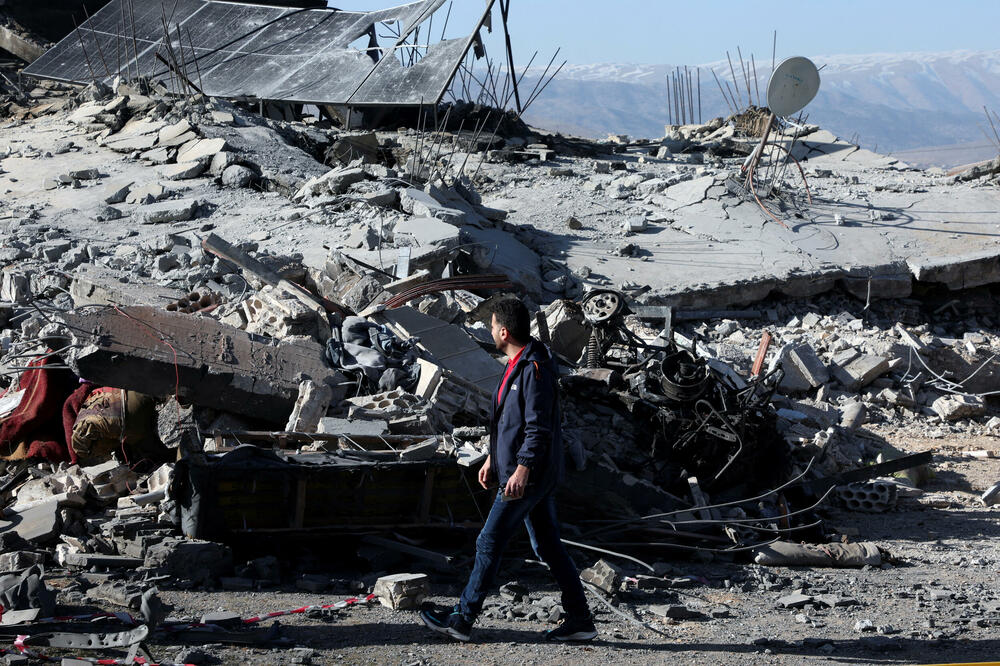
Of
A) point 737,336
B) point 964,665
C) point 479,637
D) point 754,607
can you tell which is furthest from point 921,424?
point 479,637

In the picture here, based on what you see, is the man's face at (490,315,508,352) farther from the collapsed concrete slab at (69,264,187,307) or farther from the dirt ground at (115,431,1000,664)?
the collapsed concrete slab at (69,264,187,307)

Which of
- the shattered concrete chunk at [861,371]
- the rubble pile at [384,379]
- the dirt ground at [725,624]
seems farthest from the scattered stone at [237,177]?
the dirt ground at [725,624]

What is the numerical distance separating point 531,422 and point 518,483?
207 millimetres

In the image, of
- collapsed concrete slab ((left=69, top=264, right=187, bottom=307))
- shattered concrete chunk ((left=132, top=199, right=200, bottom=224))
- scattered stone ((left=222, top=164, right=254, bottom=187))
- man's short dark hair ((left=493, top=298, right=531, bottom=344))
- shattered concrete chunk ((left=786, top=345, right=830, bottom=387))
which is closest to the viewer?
man's short dark hair ((left=493, top=298, right=531, bottom=344))

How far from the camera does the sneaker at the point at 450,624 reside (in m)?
3.28

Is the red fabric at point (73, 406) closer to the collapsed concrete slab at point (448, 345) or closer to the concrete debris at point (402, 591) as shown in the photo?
the collapsed concrete slab at point (448, 345)

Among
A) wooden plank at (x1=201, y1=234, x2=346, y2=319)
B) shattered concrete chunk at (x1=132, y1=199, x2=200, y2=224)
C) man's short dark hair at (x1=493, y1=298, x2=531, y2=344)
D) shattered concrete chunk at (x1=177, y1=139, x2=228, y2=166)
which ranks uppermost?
shattered concrete chunk at (x1=177, y1=139, x2=228, y2=166)

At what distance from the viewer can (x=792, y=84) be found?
36.2ft

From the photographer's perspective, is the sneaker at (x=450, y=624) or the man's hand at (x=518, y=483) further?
the sneaker at (x=450, y=624)

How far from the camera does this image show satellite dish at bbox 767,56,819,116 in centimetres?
1097

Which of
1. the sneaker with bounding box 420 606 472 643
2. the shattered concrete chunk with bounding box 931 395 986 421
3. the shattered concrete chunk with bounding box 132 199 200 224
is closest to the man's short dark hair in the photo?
the sneaker with bounding box 420 606 472 643

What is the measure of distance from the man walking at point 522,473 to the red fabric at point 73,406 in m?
2.60

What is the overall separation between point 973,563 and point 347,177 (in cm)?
715

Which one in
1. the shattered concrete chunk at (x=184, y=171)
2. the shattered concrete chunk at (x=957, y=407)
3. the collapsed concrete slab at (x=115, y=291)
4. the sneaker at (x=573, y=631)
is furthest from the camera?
the shattered concrete chunk at (x=184, y=171)
